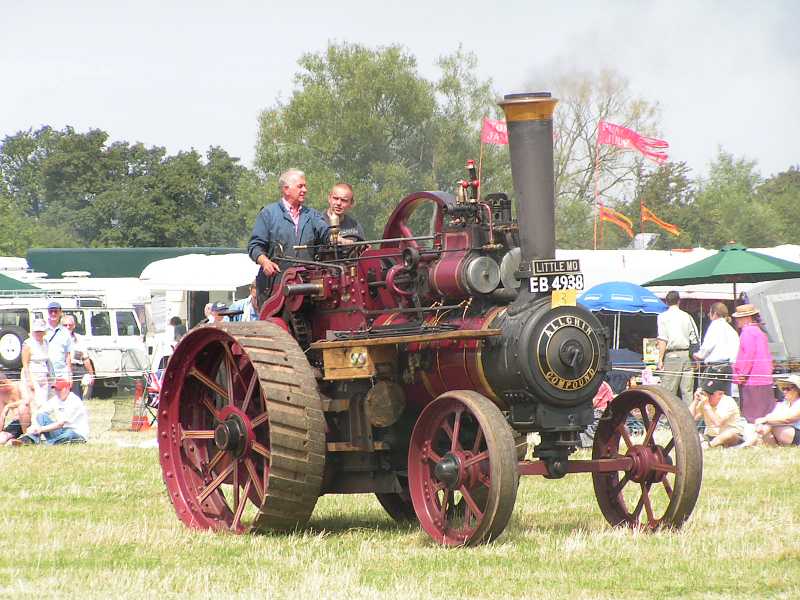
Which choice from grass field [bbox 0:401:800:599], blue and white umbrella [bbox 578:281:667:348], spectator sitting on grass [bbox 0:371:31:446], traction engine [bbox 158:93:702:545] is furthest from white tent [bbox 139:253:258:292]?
traction engine [bbox 158:93:702:545]

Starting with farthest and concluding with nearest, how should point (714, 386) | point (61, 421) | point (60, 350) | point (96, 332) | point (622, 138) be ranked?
point (622, 138), point (96, 332), point (60, 350), point (714, 386), point (61, 421)

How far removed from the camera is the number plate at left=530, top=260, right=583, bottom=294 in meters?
7.02

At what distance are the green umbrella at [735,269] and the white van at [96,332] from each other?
11.3 metres

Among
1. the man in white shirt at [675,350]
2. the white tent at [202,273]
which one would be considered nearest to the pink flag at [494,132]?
the white tent at [202,273]

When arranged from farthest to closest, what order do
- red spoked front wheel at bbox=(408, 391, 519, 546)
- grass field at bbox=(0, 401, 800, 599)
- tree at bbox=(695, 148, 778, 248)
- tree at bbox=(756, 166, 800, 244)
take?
tree at bbox=(756, 166, 800, 244) → tree at bbox=(695, 148, 778, 248) → red spoked front wheel at bbox=(408, 391, 519, 546) → grass field at bbox=(0, 401, 800, 599)

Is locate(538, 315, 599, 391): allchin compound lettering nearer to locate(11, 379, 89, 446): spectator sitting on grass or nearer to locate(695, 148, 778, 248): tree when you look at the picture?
locate(11, 379, 89, 446): spectator sitting on grass

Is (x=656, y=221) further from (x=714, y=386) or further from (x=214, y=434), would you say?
(x=214, y=434)

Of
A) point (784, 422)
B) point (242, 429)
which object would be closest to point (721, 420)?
point (784, 422)

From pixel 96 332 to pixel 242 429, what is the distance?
64.8 feet

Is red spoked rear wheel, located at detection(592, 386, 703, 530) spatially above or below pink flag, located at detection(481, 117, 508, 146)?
A: below

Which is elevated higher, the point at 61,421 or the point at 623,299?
the point at 623,299

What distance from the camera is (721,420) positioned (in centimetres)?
1416

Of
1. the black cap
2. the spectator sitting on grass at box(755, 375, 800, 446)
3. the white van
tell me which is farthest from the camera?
the white van

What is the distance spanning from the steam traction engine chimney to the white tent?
1844 cm
